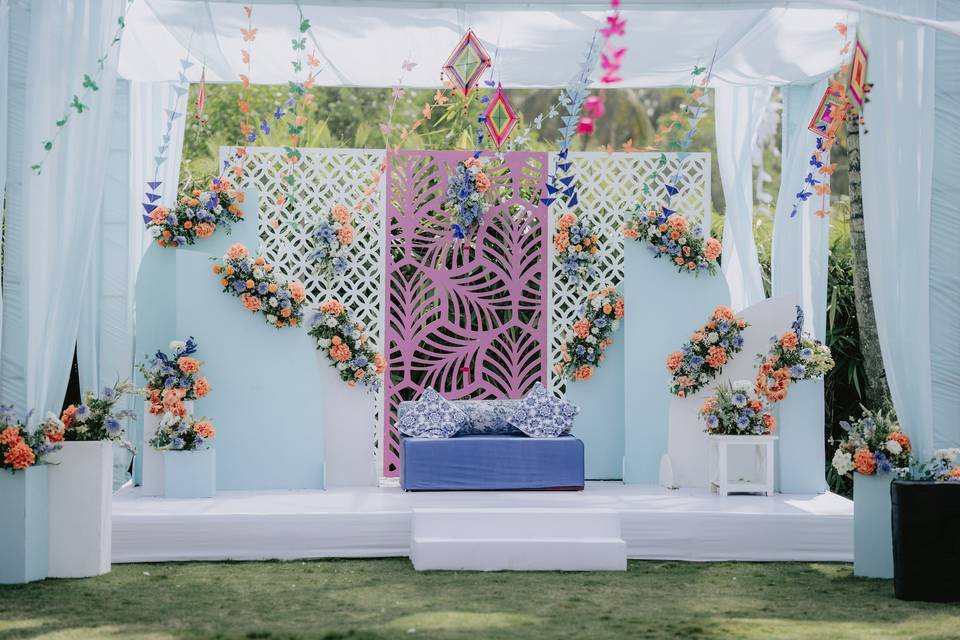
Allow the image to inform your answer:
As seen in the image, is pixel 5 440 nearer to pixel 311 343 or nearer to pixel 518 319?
pixel 311 343

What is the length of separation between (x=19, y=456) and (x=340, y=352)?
8.69 ft

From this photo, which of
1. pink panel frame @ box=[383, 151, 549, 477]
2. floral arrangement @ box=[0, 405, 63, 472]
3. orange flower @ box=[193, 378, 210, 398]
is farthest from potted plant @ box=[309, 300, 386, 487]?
floral arrangement @ box=[0, 405, 63, 472]

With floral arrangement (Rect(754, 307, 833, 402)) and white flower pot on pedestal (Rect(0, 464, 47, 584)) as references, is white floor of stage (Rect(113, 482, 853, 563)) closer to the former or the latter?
white flower pot on pedestal (Rect(0, 464, 47, 584))

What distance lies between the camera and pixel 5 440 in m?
5.28

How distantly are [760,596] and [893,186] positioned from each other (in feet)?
6.25

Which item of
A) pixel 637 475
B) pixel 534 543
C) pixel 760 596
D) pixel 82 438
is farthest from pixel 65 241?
pixel 637 475

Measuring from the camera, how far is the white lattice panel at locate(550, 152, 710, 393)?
827 centimetres

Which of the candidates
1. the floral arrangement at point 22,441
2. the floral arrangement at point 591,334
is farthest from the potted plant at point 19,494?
the floral arrangement at point 591,334

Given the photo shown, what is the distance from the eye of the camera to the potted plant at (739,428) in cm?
721

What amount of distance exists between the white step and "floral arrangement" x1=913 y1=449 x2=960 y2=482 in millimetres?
1493

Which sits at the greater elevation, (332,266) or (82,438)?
(332,266)

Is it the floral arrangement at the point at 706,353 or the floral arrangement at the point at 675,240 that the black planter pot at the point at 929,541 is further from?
the floral arrangement at the point at 675,240

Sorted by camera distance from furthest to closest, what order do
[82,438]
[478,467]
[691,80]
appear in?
[691,80], [478,467], [82,438]

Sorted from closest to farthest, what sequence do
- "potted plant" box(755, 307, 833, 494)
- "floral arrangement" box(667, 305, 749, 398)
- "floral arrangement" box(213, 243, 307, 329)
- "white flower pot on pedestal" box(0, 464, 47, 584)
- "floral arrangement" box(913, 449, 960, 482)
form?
"floral arrangement" box(913, 449, 960, 482), "white flower pot on pedestal" box(0, 464, 47, 584), "potted plant" box(755, 307, 833, 494), "floral arrangement" box(213, 243, 307, 329), "floral arrangement" box(667, 305, 749, 398)
